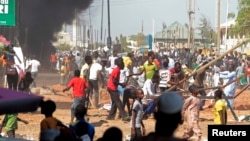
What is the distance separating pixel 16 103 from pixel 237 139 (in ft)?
10.6

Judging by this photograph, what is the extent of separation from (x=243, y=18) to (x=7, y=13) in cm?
3313

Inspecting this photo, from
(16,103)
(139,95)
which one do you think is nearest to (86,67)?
(139,95)

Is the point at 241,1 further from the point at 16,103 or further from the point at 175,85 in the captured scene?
the point at 16,103

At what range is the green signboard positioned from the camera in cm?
2348

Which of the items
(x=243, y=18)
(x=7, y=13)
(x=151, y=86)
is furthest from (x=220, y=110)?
(x=243, y=18)

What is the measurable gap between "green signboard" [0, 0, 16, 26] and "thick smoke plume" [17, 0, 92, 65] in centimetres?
2132

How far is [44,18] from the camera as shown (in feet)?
154

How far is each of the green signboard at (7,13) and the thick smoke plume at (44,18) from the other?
21.3 metres

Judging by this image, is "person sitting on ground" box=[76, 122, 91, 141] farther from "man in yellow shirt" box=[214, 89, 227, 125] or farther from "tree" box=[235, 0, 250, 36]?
"tree" box=[235, 0, 250, 36]

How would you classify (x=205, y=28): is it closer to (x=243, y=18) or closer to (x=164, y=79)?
(x=243, y=18)

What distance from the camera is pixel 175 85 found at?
47.6 ft

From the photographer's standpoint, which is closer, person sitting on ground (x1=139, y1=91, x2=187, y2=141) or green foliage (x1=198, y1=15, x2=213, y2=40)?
person sitting on ground (x1=139, y1=91, x2=187, y2=141)

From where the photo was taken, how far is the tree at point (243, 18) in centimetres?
5384

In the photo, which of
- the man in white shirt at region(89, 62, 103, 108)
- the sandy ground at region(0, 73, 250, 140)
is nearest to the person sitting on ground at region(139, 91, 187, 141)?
the sandy ground at region(0, 73, 250, 140)
